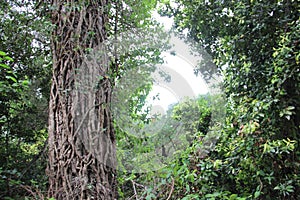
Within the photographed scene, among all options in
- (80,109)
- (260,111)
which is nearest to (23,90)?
(80,109)

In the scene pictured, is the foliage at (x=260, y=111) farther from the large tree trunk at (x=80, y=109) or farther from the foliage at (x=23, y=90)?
the foliage at (x=23, y=90)

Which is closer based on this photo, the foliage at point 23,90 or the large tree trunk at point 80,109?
the large tree trunk at point 80,109

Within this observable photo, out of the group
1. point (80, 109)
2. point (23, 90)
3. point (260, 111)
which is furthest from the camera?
point (23, 90)

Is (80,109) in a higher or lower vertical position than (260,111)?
higher

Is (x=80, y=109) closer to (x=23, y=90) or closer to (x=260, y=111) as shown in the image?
(x=23, y=90)

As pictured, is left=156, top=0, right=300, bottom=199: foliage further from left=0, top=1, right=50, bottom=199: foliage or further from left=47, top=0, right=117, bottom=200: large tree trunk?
left=0, top=1, right=50, bottom=199: foliage

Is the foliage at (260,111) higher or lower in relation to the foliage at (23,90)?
lower

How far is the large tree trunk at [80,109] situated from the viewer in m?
1.54

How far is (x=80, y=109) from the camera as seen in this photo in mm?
1694

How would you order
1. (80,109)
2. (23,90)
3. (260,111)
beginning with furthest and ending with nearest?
(23,90) < (260,111) < (80,109)

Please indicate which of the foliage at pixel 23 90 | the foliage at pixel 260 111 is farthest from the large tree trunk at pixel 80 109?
the foliage at pixel 260 111

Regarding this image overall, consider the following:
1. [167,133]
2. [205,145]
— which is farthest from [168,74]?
[205,145]

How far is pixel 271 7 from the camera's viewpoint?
6.61 feet

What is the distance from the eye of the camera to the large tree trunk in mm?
1542
